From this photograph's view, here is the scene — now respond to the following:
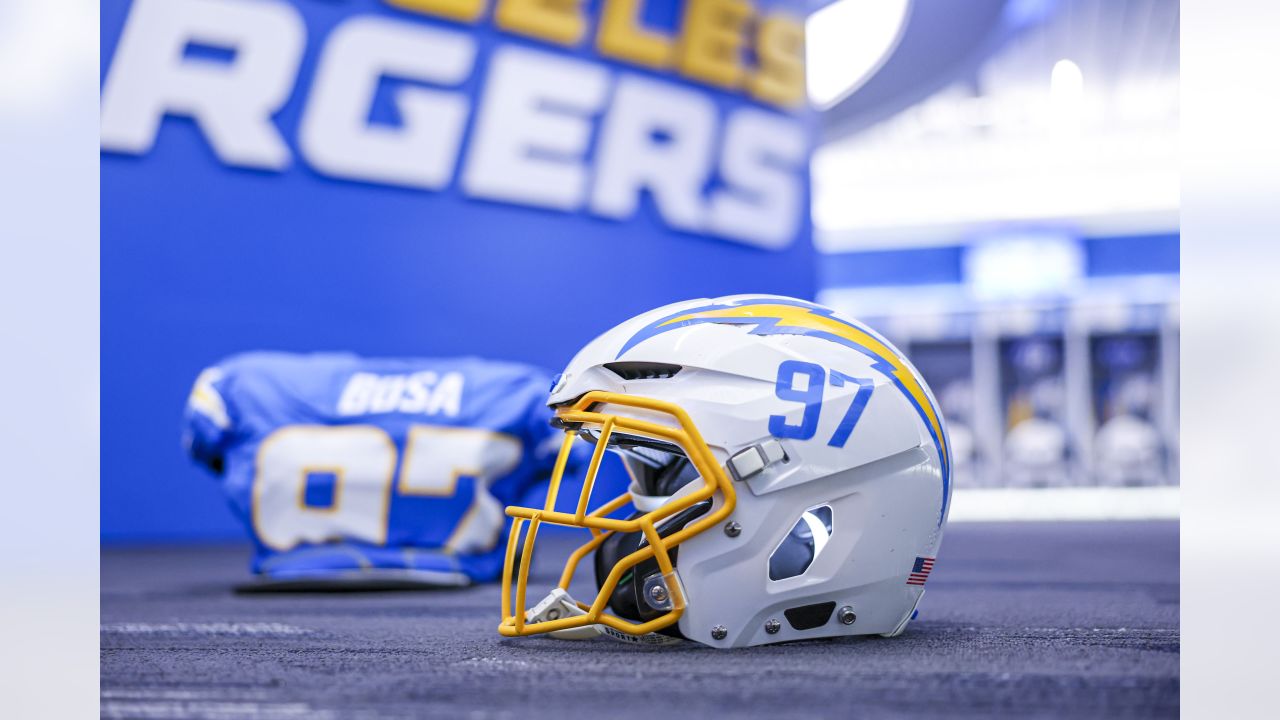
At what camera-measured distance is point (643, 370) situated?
1.56 metres

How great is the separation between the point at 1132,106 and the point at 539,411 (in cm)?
834

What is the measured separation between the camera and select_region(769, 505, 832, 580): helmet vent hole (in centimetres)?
153

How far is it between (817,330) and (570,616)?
1.61 feet

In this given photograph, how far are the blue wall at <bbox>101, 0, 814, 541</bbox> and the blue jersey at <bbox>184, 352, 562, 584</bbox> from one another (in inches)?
66.3

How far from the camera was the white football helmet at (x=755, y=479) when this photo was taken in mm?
1485

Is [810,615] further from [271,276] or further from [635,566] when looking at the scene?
[271,276]

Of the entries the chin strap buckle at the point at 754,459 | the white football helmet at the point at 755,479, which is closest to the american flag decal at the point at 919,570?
the white football helmet at the point at 755,479

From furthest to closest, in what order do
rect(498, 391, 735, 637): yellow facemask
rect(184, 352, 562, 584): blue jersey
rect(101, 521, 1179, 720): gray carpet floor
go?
rect(184, 352, 562, 584): blue jersey < rect(498, 391, 735, 637): yellow facemask < rect(101, 521, 1179, 720): gray carpet floor

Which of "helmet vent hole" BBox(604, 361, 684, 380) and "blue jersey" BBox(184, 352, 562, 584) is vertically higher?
"helmet vent hole" BBox(604, 361, 684, 380)

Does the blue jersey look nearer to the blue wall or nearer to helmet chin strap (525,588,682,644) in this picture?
helmet chin strap (525,588,682,644)

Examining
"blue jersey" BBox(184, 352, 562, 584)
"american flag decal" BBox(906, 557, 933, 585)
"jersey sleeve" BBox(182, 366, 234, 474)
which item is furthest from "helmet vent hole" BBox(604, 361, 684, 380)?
"jersey sleeve" BBox(182, 366, 234, 474)

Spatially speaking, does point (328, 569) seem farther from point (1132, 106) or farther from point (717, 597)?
point (1132, 106)

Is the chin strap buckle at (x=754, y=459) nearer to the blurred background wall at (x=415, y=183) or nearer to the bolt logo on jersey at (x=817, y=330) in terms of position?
the bolt logo on jersey at (x=817, y=330)
